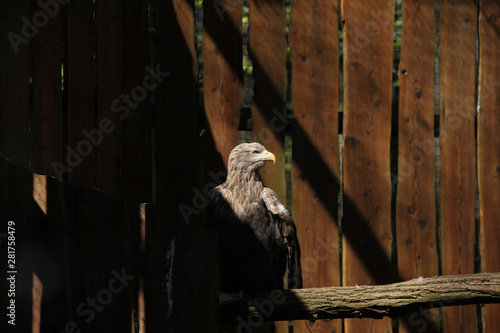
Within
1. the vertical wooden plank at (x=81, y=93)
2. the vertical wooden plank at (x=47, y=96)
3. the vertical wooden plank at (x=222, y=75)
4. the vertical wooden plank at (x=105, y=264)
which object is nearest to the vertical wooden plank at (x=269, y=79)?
the vertical wooden plank at (x=222, y=75)

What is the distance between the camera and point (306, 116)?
12.0ft

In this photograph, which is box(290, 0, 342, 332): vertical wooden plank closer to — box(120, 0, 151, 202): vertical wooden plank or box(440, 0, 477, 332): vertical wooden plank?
box(440, 0, 477, 332): vertical wooden plank

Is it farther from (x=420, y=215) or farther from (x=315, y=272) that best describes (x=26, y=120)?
(x=420, y=215)

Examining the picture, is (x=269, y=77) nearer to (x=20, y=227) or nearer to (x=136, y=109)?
(x=136, y=109)

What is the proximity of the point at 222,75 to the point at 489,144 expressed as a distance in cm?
188

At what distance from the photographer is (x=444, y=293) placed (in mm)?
2670

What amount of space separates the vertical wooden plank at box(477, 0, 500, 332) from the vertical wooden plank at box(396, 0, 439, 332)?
37cm

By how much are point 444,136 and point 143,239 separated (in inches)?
109

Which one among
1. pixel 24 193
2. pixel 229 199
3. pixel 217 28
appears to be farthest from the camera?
pixel 217 28

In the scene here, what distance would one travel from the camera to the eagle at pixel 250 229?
337 centimetres

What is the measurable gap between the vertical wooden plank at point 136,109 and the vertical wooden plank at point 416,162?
1660 millimetres

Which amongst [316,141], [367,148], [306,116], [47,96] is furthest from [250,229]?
[47,96]

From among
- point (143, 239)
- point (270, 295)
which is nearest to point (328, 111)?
point (270, 295)

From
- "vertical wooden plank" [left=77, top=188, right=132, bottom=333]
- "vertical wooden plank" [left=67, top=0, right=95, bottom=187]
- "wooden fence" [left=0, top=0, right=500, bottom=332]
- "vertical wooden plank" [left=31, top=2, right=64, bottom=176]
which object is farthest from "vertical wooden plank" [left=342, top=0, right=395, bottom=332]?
"vertical wooden plank" [left=77, top=188, right=132, bottom=333]
